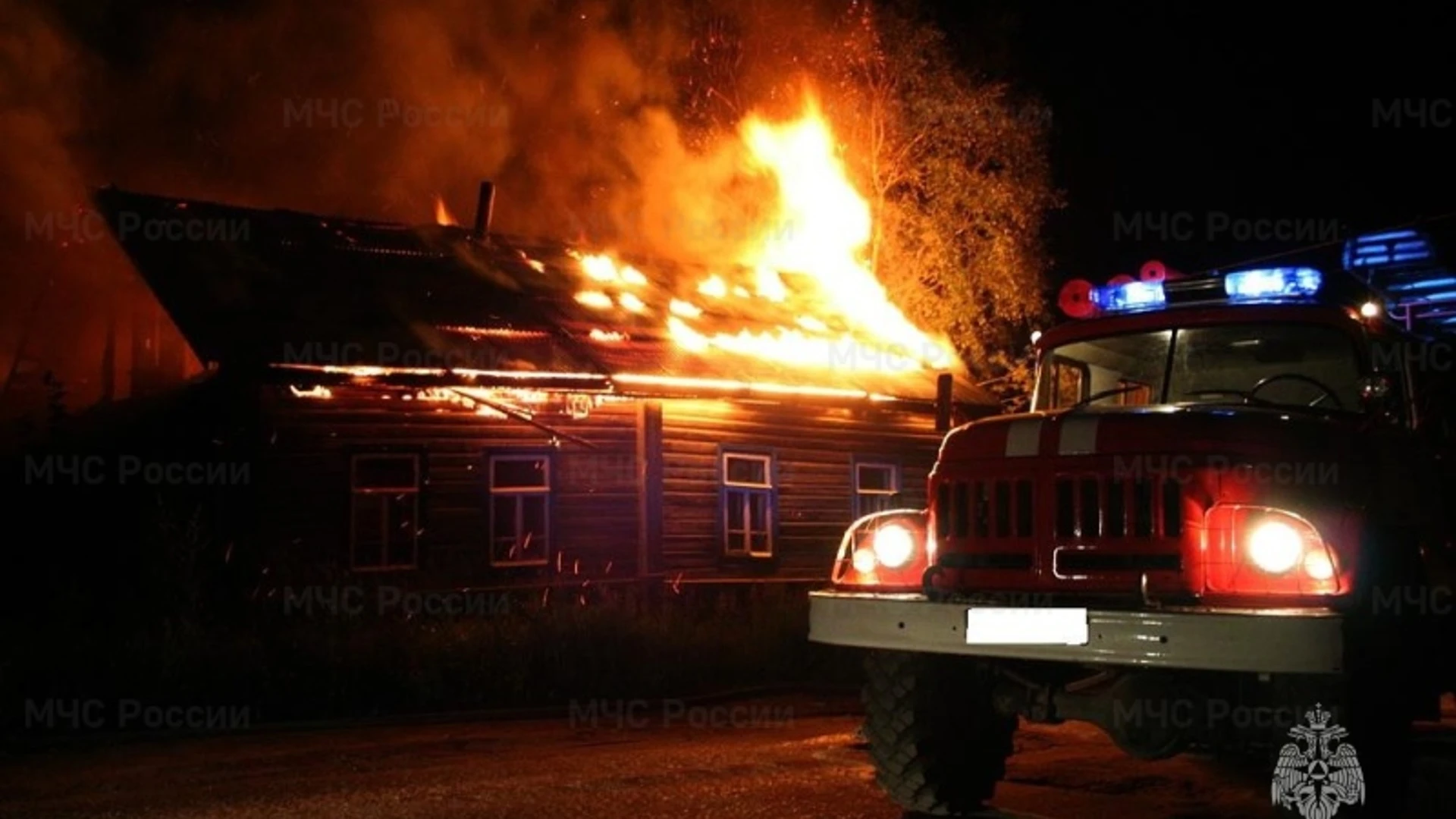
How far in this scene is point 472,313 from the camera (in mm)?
16938

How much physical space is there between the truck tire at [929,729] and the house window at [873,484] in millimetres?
14054

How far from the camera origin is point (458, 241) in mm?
19688

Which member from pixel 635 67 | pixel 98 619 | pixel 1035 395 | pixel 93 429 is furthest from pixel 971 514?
pixel 635 67

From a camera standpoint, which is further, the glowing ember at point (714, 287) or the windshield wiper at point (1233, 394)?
the glowing ember at point (714, 287)

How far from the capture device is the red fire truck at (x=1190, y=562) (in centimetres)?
548

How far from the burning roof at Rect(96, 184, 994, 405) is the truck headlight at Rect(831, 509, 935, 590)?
9014mm

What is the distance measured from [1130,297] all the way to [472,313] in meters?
10.8

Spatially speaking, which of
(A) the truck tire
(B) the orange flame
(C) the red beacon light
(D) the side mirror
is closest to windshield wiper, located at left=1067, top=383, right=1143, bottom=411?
(C) the red beacon light

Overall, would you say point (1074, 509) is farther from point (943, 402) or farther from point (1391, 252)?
point (1391, 252)

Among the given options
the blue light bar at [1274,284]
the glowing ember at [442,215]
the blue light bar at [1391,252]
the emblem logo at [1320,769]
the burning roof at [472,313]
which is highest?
the glowing ember at [442,215]

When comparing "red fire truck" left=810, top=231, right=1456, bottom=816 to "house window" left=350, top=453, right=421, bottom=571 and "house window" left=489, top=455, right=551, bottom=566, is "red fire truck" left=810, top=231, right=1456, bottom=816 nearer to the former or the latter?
"house window" left=350, top=453, right=421, bottom=571

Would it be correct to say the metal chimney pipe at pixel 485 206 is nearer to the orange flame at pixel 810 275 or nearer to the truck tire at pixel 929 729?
the orange flame at pixel 810 275

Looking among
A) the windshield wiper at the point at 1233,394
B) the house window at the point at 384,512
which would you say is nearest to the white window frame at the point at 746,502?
the house window at the point at 384,512

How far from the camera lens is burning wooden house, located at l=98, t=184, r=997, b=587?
50.2ft
